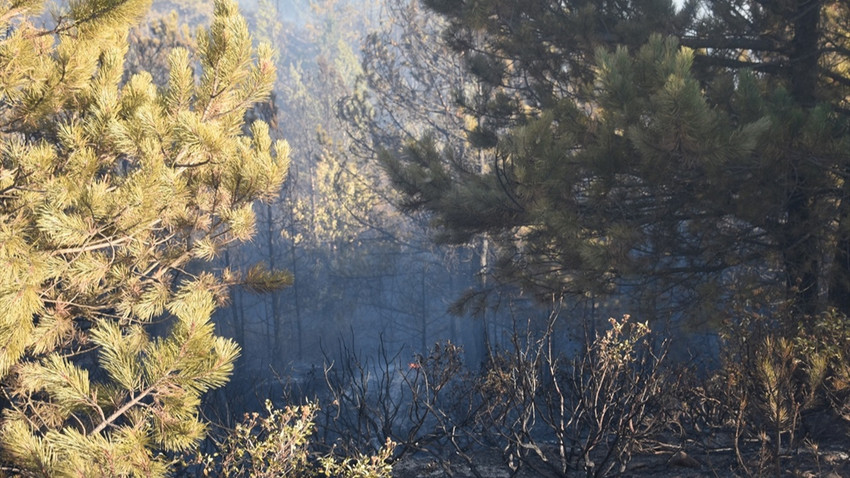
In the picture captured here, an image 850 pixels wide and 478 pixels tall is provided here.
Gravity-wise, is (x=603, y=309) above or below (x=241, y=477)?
below

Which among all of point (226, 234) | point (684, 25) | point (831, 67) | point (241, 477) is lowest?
point (241, 477)

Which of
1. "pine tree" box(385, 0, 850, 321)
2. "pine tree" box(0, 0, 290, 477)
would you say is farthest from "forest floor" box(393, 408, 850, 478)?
"pine tree" box(0, 0, 290, 477)

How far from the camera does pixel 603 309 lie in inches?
587

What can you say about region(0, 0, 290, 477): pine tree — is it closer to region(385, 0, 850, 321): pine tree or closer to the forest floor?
the forest floor

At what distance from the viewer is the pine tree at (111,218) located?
146 inches

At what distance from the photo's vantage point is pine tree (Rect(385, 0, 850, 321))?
227 inches

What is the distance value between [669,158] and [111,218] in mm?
4680

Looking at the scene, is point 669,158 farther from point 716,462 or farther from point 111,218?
point 111,218

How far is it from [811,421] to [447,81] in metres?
12.3

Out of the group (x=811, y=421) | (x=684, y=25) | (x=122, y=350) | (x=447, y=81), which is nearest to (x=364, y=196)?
(x=447, y=81)

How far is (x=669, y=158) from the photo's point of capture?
19.9 ft

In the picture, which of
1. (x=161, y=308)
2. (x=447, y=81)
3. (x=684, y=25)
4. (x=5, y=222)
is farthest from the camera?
(x=447, y=81)

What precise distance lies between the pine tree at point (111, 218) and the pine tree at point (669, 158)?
2936mm

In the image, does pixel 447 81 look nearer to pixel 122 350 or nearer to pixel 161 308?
pixel 161 308
